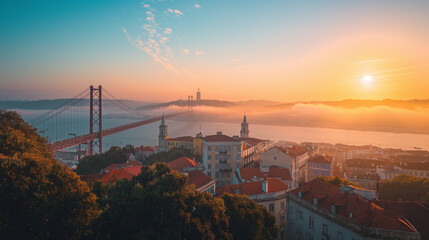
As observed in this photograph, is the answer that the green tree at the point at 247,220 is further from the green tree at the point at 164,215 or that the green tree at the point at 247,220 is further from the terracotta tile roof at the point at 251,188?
the terracotta tile roof at the point at 251,188

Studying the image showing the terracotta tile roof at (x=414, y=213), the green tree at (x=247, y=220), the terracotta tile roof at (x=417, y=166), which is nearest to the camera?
the green tree at (x=247, y=220)

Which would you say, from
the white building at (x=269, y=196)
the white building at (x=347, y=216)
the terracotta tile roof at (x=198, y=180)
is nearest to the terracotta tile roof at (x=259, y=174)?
the white building at (x=269, y=196)

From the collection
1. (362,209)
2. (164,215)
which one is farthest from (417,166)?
(164,215)

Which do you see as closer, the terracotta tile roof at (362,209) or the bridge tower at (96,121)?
the terracotta tile roof at (362,209)

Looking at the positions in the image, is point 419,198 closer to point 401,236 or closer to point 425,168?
point 401,236

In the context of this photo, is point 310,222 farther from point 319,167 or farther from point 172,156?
point 319,167

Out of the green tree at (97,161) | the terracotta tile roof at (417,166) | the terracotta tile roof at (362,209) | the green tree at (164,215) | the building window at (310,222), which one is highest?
the green tree at (164,215)

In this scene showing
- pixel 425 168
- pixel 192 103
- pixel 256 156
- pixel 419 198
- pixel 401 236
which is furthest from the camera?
pixel 192 103

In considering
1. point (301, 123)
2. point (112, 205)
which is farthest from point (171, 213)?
point (301, 123)
